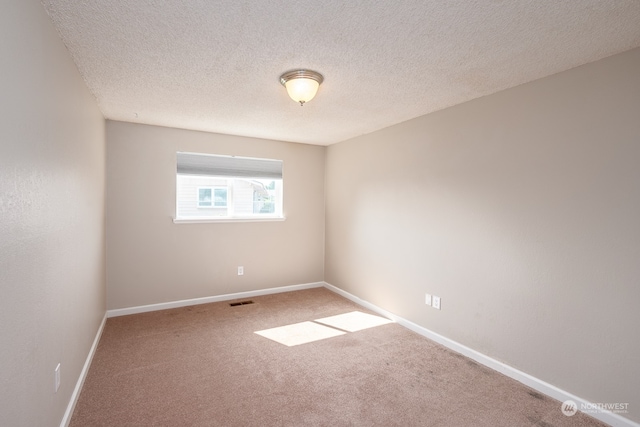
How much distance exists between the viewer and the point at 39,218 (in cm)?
151

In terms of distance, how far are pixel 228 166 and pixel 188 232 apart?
3.44 feet

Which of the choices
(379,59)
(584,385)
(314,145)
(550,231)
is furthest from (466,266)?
(314,145)

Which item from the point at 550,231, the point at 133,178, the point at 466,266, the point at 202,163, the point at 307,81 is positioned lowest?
the point at 466,266

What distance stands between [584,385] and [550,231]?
1064 millimetres

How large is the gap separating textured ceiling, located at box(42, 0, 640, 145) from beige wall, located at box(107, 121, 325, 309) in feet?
3.29

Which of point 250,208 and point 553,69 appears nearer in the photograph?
point 553,69

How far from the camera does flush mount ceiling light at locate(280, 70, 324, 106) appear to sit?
7.43 ft

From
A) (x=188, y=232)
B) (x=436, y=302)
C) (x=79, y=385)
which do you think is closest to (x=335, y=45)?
(x=436, y=302)

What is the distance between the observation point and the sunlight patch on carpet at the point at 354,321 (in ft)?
11.5

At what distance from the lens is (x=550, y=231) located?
7.55 ft

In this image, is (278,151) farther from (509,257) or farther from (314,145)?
(509,257)

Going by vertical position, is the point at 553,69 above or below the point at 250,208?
above

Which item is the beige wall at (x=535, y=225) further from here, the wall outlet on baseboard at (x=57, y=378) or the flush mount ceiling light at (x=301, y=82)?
the wall outlet on baseboard at (x=57, y=378)

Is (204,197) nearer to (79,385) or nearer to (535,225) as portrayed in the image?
(79,385)
